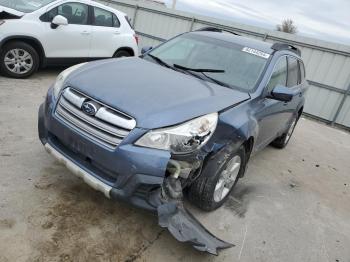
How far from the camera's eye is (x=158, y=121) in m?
2.93

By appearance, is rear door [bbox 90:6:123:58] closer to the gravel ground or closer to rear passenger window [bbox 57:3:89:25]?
rear passenger window [bbox 57:3:89:25]

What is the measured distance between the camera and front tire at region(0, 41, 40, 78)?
6.71 meters

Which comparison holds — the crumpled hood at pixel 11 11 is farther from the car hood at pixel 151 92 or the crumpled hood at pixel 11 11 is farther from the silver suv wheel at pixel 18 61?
the car hood at pixel 151 92

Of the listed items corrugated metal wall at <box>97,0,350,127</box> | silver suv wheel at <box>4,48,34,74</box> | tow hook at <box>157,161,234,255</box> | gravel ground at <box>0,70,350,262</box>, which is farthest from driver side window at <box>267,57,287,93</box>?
corrugated metal wall at <box>97,0,350,127</box>

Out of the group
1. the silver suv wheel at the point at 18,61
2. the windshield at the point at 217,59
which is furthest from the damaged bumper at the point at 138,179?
the silver suv wheel at the point at 18,61

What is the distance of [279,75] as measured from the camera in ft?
15.5

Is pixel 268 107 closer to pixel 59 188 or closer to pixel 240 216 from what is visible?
pixel 240 216

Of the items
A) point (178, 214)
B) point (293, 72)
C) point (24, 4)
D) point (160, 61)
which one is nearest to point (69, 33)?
point (24, 4)

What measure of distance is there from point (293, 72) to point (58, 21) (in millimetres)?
4423

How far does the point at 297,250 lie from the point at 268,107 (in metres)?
1.62

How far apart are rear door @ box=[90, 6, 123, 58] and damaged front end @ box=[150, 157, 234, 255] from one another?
5.71 meters

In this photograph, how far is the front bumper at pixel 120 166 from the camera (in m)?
2.84

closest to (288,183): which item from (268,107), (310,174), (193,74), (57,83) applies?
(310,174)

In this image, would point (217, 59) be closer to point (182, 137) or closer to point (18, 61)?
point (182, 137)
